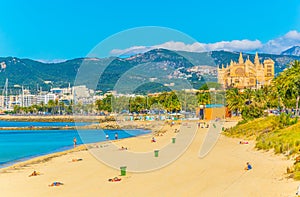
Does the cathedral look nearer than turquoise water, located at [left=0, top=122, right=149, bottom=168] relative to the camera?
No

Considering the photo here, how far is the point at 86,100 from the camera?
157m

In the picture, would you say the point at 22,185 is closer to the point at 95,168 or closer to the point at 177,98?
the point at 95,168

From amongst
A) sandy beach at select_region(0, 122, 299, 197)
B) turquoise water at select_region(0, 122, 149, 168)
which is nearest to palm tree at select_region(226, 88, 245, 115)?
turquoise water at select_region(0, 122, 149, 168)

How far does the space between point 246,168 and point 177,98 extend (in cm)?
7565

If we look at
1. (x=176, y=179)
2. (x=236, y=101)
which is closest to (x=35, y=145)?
(x=176, y=179)

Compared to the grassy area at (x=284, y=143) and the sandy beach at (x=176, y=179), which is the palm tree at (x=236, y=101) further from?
the sandy beach at (x=176, y=179)

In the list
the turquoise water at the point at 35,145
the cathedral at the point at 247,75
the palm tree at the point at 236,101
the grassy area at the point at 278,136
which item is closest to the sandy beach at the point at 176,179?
the grassy area at the point at 278,136

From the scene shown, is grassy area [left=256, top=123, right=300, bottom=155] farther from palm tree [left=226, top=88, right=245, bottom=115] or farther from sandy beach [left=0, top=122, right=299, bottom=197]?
palm tree [left=226, top=88, right=245, bottom=115]

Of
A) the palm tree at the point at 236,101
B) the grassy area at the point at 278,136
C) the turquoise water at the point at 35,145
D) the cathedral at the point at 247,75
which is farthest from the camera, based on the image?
the cathedral at the point at 247,75

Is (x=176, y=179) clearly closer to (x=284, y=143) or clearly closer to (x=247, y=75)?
(x=284, y=143)

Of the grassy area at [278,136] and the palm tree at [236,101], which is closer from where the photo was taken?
the grassy area at [278,136]

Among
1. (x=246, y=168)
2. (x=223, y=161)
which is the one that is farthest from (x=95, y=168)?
(x=246, y=168)

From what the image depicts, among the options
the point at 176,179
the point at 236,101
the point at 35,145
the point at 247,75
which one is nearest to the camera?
the point at 176,179

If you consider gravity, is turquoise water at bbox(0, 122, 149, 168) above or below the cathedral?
below
